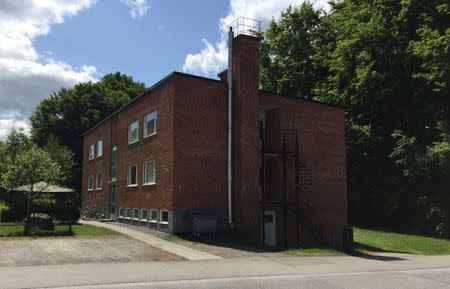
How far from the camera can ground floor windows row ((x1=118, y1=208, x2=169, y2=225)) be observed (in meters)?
24.9

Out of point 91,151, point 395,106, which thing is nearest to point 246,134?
point 395,106

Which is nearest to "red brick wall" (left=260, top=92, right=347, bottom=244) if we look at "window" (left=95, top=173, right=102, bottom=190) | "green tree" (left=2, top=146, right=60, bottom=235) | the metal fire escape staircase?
the metal fire escape staircase

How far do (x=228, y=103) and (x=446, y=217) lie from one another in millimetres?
16366

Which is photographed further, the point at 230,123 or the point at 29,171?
the point at 230,123

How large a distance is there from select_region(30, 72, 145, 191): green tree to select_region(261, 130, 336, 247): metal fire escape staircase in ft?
118

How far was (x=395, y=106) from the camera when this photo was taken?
34938 millimetres

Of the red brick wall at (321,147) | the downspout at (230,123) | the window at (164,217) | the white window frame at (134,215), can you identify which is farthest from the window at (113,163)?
the red brick wall at (321,147)

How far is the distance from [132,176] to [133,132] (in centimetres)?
270

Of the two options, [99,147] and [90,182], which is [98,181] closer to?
[99,147]

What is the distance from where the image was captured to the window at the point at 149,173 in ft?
88.2

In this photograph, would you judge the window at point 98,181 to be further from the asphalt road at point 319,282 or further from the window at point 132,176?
the asphalt road at point 319,282

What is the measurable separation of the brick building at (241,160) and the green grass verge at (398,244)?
174 centimetres

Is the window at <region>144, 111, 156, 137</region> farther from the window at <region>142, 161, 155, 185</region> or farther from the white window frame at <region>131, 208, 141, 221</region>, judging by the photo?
the white window frame at <region>131, 208, 141, 221</region>

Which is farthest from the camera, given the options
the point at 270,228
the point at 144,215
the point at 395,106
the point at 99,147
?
the point at 99,147
